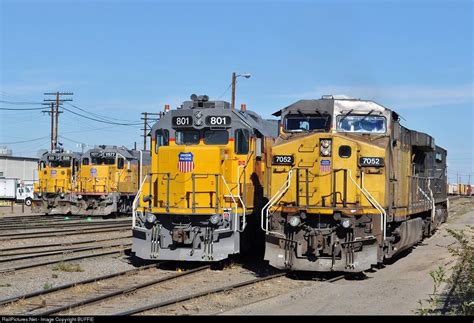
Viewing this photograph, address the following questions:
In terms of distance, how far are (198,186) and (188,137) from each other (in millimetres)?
1298

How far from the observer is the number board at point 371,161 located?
1238 cm

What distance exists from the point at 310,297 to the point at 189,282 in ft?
10.2

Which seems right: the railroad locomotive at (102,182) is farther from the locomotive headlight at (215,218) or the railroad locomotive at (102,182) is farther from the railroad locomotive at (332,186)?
the railroad locomotive at (332,186)

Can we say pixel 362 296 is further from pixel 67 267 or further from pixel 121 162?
pixel 121 162

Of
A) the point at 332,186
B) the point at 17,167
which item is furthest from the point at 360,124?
the point at 17,167

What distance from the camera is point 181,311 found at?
928cm

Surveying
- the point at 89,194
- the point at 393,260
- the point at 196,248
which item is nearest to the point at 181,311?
the point at 196,248

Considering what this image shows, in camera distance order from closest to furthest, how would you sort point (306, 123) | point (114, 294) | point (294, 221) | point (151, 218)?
point (114, 294) → point (294, 221) → point (306, 123) → point (151, 218)

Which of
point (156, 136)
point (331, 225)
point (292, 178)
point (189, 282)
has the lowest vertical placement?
point (189, 282)

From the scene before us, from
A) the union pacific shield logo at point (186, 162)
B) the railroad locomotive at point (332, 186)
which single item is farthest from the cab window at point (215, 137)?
the railroad locomotive at point (332, 186)

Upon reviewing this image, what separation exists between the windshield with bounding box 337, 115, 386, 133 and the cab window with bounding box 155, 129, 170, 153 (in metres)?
4.03

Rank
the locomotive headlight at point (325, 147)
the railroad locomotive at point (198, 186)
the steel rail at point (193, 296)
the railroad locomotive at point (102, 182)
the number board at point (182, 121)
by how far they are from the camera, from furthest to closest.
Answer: the railroad locomotive at point (102, 182)
the number board at point (182, 121)
the railroad locomotive at point (198, 186)
the locomotive headlight at point (325, 147)
the steel rail at point (193, 296)

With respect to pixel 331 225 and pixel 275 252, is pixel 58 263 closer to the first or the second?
pixel 275 252

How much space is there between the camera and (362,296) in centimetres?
1035
